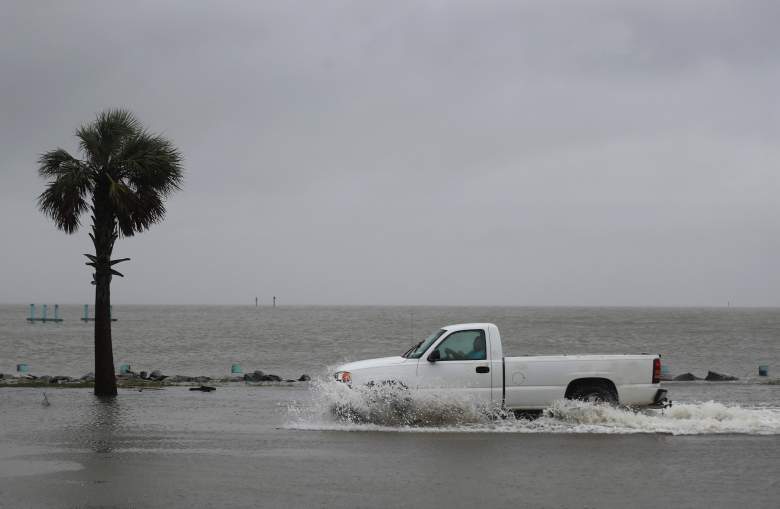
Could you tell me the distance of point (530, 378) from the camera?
47.7ft

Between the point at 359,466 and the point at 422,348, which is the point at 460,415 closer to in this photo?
the point at 422,348

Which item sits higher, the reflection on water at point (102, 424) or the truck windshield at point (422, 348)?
the truck windshield at point (422, 348)

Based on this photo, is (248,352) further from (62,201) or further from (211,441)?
(211,441)

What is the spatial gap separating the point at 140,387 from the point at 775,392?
54.8ft

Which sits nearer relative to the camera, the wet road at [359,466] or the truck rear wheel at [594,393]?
the wet road at [359,466]

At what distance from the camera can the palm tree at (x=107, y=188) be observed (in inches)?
773

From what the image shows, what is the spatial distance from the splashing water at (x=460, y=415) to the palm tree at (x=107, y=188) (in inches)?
298

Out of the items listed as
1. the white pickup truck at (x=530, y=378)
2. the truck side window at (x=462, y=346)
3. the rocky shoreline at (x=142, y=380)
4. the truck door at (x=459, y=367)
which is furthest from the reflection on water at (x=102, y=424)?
the truck side window at (x=462, y=346)

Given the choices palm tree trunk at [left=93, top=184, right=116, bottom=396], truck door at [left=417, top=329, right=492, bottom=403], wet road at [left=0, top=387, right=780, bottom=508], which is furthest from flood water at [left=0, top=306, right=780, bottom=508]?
palm tree trunk at [left=93, top=184, right=116, bottom=396]

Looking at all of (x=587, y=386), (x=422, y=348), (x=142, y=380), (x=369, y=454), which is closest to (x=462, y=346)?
(x=422, y=348)

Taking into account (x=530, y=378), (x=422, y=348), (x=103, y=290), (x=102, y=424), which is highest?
(x=103, y=290)

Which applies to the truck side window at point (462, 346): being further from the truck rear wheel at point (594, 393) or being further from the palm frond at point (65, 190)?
the palm frond at point (65, 190)

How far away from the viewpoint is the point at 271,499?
8672 mm

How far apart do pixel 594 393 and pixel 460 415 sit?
230cm
